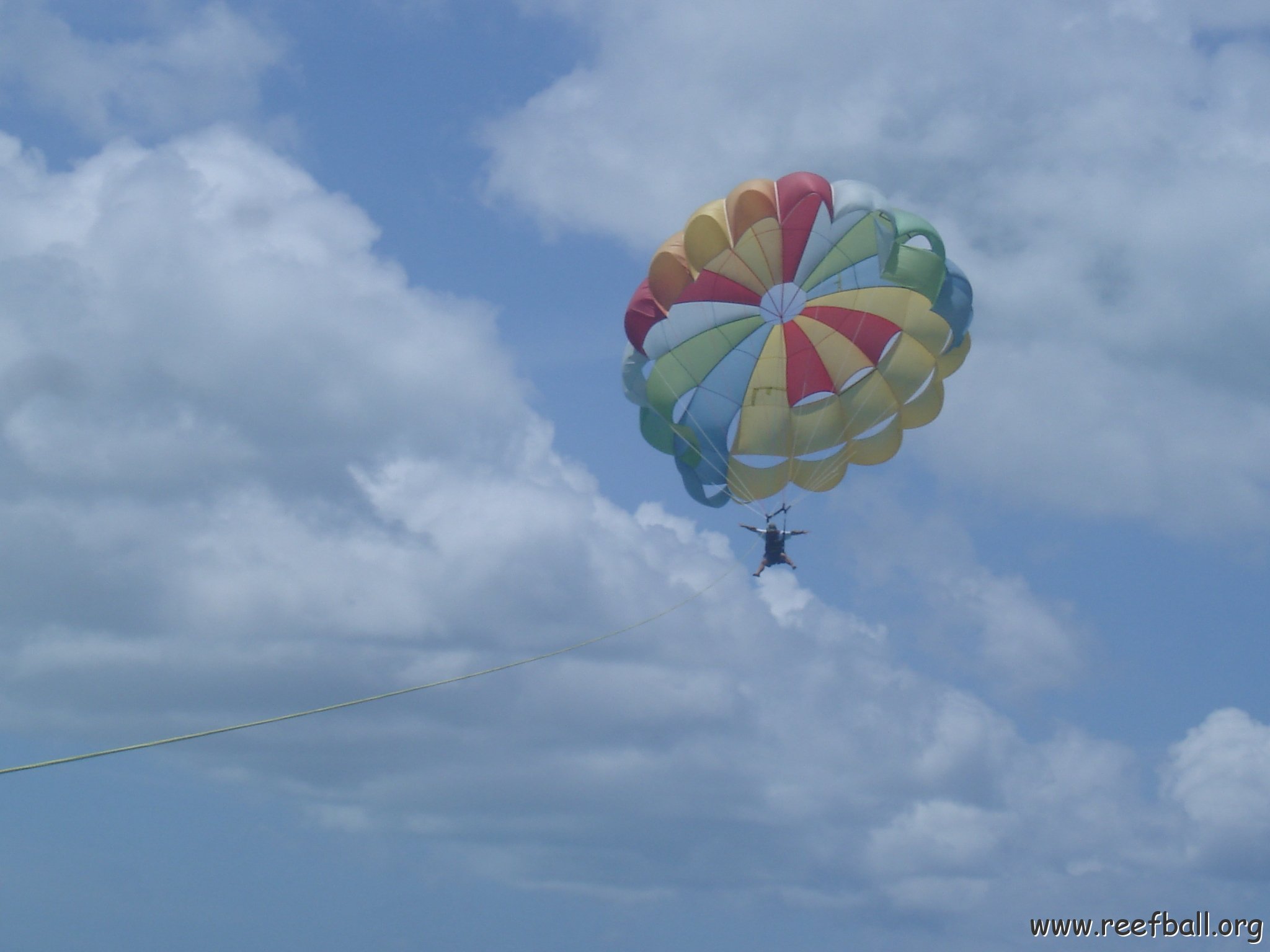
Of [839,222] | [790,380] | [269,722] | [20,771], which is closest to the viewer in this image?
[20,771]

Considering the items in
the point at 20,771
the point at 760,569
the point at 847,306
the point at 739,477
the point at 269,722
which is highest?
the point at 847,306

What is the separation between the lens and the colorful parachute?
26.5 m

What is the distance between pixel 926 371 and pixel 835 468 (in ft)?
8.72

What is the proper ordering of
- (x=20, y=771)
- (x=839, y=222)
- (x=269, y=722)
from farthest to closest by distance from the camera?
1. (x=839, y=222)
2. (x=269, y=722)
3. (x=20, y=771)

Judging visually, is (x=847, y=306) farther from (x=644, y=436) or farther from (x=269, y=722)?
(x=269, y=722)

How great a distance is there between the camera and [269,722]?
15000mm

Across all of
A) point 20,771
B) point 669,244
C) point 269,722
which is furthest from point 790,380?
point 20,771

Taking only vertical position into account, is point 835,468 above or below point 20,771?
above

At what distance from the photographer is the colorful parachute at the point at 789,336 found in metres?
26.5

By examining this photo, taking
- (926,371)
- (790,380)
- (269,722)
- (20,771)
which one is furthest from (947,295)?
(20,771)

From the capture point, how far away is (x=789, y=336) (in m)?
28.0

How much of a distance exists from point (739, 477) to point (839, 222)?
18.0ft

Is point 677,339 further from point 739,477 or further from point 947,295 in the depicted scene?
point 947,295

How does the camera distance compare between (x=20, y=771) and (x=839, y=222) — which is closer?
(x=20, y=771)
